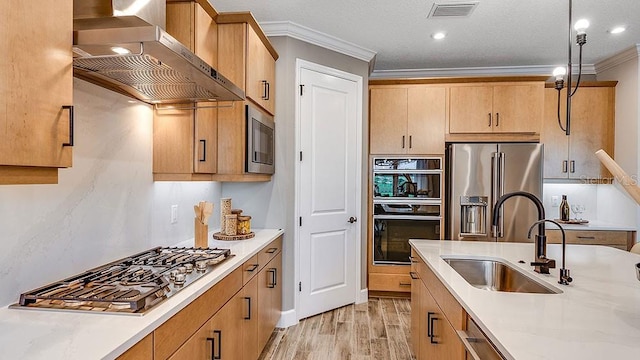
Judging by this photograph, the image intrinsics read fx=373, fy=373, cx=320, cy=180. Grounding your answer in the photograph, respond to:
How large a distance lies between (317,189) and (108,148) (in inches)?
75.0

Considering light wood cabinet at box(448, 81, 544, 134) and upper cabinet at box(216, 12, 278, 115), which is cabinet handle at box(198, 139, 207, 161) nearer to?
upper cabinet at box(216, 12, 278, 115)

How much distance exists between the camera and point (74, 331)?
108 centimetres

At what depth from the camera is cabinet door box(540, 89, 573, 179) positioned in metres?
4.11

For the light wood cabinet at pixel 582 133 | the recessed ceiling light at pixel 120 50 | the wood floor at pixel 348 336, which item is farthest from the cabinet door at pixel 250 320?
the light wood cabinet at pixel 582 133

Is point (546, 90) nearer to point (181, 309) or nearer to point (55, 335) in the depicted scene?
point (181, 309)

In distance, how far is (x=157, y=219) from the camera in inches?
92.1

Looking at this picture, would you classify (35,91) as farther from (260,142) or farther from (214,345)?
(260,142)

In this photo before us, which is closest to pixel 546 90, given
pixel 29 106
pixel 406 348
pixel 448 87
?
pixel 448 87

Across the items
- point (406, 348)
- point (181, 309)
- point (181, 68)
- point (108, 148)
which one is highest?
point (181, 68)

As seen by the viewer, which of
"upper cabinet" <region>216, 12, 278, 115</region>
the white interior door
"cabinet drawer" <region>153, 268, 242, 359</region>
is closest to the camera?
"cabinet drawer" <region>153, 268, 242, 359</region>

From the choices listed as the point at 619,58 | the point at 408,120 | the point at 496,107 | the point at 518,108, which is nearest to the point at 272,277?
the point at 408,120

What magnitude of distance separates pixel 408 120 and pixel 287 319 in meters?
2.37

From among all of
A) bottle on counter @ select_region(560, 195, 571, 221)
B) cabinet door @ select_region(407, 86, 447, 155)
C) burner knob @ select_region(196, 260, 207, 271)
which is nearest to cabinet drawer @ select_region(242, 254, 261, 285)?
burner knob @ select_region(196, 260, 207, 271)

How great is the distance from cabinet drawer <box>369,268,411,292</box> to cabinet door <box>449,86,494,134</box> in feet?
5.45
